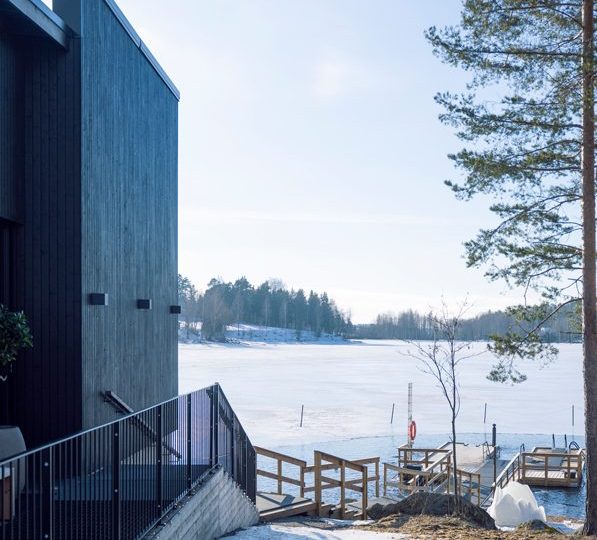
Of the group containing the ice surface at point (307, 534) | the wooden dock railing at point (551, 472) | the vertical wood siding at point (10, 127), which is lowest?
the wooden dock railing at point (551, 472)

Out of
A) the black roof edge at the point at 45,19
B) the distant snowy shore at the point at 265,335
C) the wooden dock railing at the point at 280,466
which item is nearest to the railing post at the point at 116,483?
the black roof edge at the point at 45,19

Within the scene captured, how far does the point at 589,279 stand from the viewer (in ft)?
41.3

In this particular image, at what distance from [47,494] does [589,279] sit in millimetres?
10533

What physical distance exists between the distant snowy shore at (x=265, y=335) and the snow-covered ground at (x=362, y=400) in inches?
1998

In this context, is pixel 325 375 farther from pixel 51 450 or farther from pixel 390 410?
pixel 51 450

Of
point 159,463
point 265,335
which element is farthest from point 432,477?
point 265,335

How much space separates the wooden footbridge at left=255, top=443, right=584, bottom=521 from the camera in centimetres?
1406

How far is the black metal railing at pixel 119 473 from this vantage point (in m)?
4.36

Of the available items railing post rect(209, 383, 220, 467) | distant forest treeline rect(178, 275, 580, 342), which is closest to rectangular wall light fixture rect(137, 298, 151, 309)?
railing post rect(209, 383, 220, 467)

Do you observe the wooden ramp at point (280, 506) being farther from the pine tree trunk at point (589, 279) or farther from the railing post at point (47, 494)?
the railing post at point (47, 494)

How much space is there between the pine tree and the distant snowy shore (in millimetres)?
95333

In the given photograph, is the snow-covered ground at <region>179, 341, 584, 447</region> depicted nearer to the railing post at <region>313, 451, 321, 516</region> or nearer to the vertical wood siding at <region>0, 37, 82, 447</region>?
the railing post at <region>313, 451, 321, 516</region>

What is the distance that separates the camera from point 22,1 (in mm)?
8109

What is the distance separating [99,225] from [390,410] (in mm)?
28641
